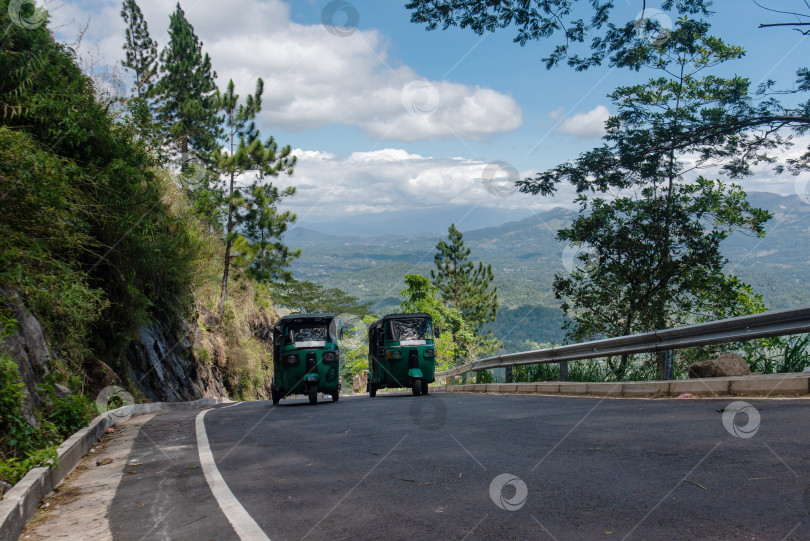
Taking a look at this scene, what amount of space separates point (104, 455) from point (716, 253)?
65.0 feet

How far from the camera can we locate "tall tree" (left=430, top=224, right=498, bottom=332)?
76.8 meters

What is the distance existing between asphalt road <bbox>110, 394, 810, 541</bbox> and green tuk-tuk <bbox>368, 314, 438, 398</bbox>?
10.0m

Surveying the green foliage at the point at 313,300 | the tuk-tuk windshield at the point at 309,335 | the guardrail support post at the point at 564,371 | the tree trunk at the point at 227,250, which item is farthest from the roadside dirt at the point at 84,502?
the green foliage at the point at 313,300

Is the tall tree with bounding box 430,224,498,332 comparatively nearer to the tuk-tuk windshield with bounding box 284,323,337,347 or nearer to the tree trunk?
the tree trunk

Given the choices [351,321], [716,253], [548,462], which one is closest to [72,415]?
[548,462]

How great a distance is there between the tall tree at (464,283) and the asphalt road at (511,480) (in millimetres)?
68348

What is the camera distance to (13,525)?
4.78 m

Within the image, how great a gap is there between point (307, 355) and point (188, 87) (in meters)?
31.7

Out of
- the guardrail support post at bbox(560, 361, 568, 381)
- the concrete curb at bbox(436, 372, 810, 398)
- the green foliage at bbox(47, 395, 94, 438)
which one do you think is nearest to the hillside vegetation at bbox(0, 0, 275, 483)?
the green foliage at bbox(47, 395, 94, 438)

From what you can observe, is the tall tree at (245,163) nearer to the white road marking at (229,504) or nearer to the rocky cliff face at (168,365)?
the rocky cliff face at (168,365)
